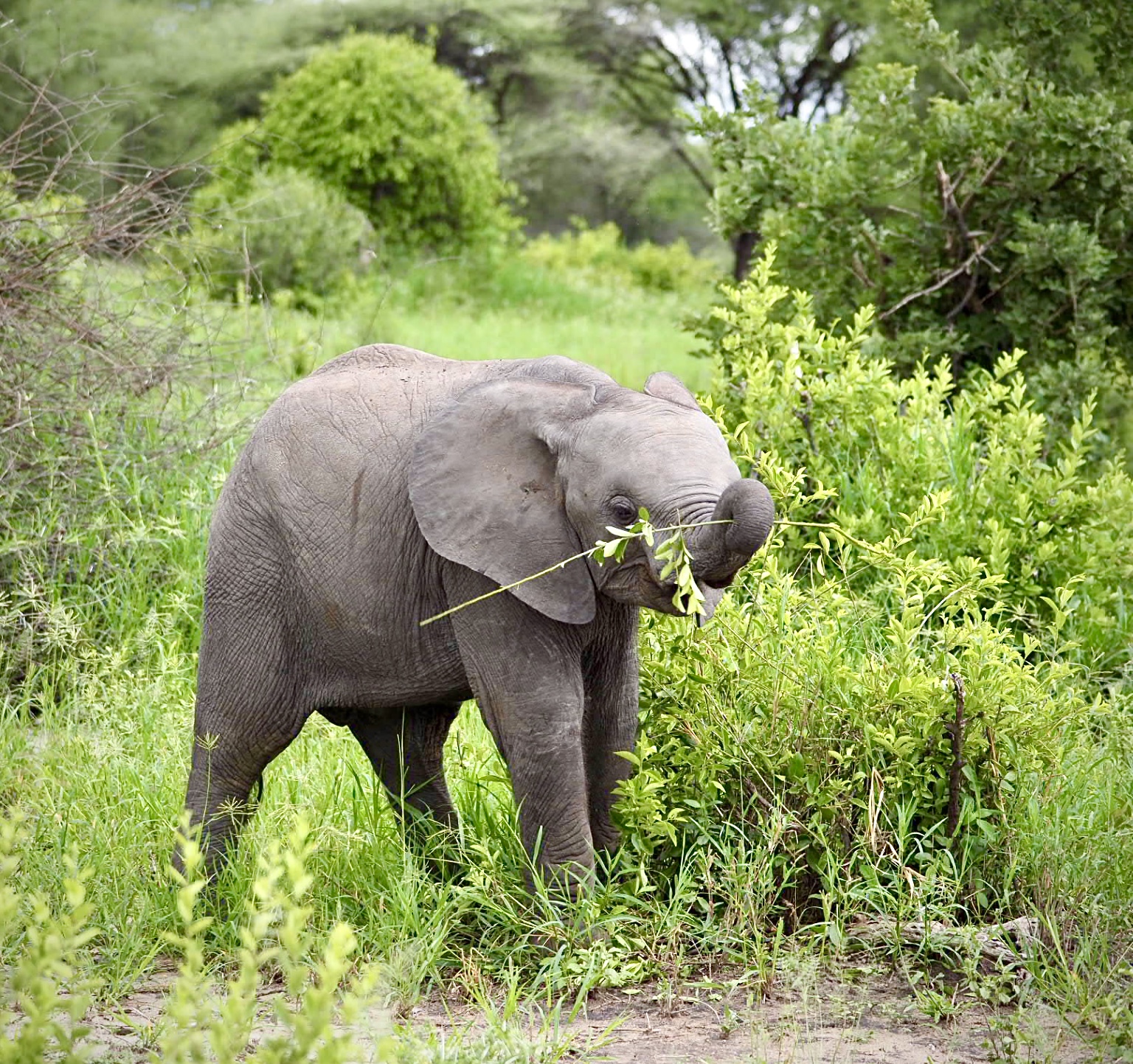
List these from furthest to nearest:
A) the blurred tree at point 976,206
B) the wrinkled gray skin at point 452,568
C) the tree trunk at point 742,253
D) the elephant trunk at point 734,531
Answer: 1. the tree trunk at point 742,253
2. the blurred tree at point 976,206
3. the wrinkled gray skin at point 452,568
4. the elephant trunk at point 734,531

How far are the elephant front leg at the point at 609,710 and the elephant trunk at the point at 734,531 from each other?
52 cm

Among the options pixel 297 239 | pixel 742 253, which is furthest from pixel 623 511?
pixel 742 253

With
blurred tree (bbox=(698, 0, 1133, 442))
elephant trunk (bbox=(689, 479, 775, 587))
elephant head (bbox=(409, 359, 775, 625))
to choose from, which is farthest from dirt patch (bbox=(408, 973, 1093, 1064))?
blurred tree (bbox=(698, 0, 1133, 442))

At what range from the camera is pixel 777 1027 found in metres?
3.57

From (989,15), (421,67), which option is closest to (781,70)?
(421,67)

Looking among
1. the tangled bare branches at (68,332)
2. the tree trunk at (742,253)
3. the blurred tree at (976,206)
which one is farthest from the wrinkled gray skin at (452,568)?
the tree trunk at (742,253)

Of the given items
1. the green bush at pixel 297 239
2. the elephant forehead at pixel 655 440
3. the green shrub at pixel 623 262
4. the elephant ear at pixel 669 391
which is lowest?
the green shrub at pixel 623 262

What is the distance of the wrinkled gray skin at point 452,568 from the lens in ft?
11.7

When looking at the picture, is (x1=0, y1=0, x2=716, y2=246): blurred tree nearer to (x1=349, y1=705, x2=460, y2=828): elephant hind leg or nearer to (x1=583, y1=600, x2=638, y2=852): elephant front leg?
(x1=349, y1=705, x2=460, y2=828): elephant hind leg

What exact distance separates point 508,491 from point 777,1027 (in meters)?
1.39

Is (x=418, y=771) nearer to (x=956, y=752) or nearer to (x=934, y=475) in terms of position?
(x=956, y=752)

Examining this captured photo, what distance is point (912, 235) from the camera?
7.88m

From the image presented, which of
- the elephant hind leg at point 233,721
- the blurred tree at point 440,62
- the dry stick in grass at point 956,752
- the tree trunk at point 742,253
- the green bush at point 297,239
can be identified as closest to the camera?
the elephant hind leg at point 233,721

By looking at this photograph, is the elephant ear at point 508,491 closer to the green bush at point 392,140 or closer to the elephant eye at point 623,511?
the elephant eye at point 623,511
